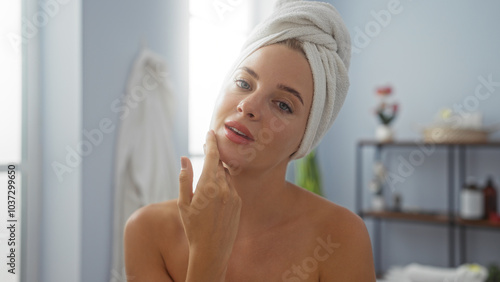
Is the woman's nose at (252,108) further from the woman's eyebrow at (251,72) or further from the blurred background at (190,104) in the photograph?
the blurred background at (190,104)

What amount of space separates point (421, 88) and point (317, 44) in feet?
9.02

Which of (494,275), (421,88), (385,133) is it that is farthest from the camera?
(421,88)

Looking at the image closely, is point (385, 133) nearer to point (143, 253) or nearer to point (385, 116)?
point (385, 116)

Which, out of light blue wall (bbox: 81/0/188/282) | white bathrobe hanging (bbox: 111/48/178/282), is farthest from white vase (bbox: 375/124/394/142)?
light blue wall (bbox: 81/0/188/282)

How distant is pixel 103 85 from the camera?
170cm

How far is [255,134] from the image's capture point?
653 mm

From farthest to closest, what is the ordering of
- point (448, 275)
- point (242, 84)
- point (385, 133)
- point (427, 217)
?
point (385, 133), point (427, 217), point (448, 275), point (242, 84)

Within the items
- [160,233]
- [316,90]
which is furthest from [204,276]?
[316,90]

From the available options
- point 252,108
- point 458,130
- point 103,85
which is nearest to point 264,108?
point 252,108

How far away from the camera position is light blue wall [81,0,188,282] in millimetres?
1623

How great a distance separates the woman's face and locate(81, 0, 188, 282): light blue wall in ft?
3.57

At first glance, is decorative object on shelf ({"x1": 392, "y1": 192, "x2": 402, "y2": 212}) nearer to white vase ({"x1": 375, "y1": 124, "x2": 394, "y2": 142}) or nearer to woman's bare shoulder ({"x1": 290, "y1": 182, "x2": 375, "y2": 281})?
white vase ({"x1": 375, "y1": 124, "x2": 394, "y2": 142})

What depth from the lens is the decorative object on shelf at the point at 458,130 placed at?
8.86 feet

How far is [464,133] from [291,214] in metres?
2.32
